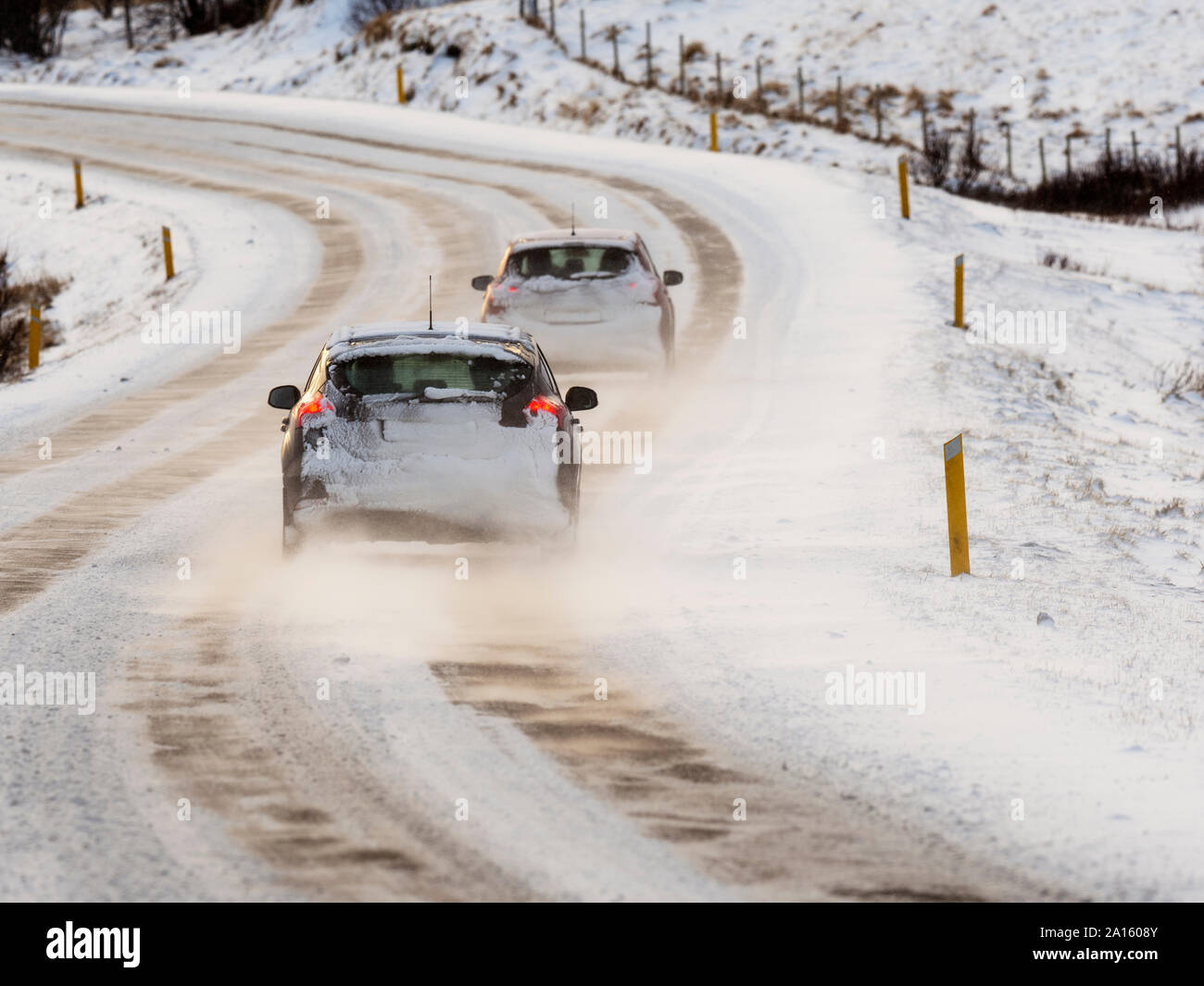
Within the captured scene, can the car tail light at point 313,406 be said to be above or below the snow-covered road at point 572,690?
above

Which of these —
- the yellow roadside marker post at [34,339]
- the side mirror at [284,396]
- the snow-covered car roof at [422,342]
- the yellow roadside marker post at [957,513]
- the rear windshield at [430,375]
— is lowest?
the yellow roadside marker post at [34,339]

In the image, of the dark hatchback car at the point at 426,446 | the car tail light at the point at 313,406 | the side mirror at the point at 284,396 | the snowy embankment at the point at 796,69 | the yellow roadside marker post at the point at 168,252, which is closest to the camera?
the dark hatchback car at the point at 426,446

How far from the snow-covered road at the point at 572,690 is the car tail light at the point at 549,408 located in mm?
944

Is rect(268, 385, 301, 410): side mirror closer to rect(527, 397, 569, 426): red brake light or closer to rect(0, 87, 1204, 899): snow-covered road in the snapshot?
rect(0, 87, 1204, 899): snow-covered road

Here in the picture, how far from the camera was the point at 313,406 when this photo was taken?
9.70 metres

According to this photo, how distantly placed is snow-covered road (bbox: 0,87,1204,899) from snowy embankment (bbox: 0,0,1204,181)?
1052 inches

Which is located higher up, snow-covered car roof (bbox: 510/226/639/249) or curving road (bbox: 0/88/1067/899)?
snow-covered car roof (bbox: 510/226/639/249)

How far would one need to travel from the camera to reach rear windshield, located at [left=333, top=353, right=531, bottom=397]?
382 inches

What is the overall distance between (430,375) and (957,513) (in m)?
3.25

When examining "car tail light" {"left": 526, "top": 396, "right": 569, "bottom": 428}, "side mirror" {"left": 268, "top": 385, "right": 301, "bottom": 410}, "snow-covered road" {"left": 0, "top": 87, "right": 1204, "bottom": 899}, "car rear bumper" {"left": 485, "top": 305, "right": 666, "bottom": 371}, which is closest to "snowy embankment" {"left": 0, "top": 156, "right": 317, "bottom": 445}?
"snow-covered road" {"left": 0, "top": 87, "right": 1204, "bottom": 899}

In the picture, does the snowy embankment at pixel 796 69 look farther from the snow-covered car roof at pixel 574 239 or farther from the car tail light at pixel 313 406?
the car tail light at pixel 313 406


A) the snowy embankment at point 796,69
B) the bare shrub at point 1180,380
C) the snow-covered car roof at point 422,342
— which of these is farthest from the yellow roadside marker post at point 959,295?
the snowy embankment at point 796,69

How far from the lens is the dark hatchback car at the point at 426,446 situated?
9.52m

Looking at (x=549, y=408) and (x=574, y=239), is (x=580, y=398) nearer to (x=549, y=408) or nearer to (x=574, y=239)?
(x=549, y=408)
